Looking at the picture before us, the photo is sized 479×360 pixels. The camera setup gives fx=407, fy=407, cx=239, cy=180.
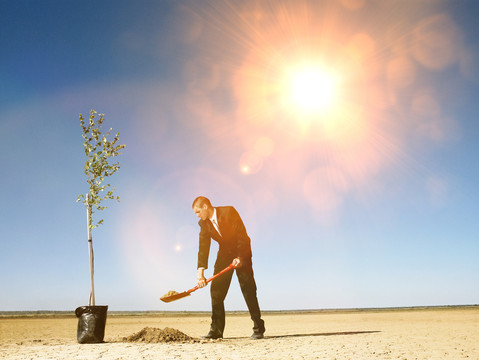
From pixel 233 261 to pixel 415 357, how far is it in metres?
3.75

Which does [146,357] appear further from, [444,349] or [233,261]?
[444,349]

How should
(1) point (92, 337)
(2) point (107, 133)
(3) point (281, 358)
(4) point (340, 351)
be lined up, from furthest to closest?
(2) point (107, 133), (1) point (92, 337), (4) point (340, 351), (3) point (281, 358)

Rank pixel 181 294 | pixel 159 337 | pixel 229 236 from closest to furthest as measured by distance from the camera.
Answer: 1. pixel 159 337
2. pixel 181 294
3. pixel 229 236

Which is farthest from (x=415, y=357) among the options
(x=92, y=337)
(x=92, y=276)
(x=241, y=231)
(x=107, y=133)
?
(x=107, y=133)

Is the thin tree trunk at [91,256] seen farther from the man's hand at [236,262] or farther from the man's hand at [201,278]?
the man's hand at [236,262]

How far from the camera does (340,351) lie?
7.16 m

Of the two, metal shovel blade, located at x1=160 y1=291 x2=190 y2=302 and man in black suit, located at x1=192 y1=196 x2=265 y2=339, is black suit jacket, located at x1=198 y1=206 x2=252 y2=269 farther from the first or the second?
metal shovel blade, located at x1=160 y1=291 x2=190 y2=302

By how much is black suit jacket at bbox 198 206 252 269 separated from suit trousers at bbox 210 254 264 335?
167 mm

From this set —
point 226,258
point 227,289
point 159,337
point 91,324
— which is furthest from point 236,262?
point 91,324

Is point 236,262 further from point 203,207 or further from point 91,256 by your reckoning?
point 91,256

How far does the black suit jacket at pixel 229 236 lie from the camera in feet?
28.9

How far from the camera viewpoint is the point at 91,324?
336 inches

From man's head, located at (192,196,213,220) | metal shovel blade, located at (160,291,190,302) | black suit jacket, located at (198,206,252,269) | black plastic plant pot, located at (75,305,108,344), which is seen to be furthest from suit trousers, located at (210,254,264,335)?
black plastic plant pot, located at (75,305,108,344)

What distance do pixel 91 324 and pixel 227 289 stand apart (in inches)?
116
